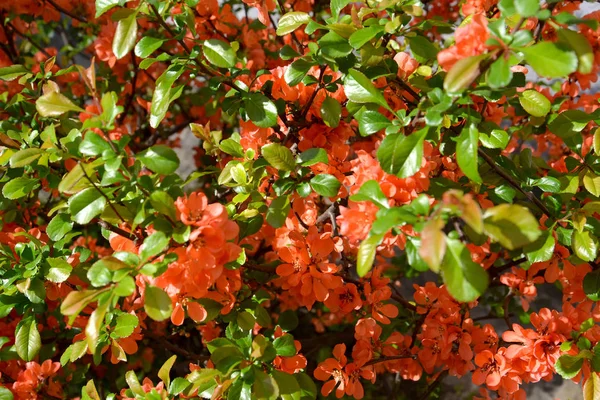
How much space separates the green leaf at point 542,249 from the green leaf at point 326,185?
0.42 m

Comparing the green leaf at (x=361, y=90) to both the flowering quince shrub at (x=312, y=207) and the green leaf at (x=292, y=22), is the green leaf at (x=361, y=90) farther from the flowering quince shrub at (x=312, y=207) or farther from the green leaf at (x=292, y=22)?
the green leaf at (x=292, y=22)

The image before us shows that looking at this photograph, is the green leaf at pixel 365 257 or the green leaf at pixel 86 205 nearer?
the green leaf at pixel 365 257

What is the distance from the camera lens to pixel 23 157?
1.03 metres

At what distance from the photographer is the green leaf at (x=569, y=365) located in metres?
1.08

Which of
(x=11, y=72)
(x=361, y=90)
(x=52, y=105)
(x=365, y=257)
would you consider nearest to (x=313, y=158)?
(x=361, y=90)

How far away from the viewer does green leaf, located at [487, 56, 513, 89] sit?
2.33 ft

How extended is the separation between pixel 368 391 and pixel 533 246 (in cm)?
156

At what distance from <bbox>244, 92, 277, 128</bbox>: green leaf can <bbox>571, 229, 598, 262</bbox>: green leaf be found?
703 mm

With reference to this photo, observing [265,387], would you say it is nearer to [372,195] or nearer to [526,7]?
[372,195]

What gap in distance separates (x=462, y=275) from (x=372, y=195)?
8.5 inches

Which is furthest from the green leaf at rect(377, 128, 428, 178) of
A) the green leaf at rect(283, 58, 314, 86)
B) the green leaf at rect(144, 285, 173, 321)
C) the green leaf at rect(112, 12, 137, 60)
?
the green leaf at rect(112, 12, 137, 60)

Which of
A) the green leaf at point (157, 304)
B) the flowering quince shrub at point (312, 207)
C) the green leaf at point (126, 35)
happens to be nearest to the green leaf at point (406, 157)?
the flowering quince shrub at point (312, 207)

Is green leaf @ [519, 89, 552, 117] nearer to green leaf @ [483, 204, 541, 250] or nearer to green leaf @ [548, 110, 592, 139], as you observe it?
green leaf @ [548, 110, 592, 139]

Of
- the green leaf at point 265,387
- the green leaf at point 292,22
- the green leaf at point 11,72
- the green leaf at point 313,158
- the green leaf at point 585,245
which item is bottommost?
the green leaf at point 265,387
